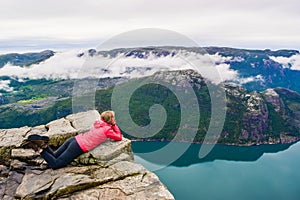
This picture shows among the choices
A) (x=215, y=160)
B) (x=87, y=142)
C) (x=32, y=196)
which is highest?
(x=87, y=142)

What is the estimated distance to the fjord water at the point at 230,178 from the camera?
129125mm

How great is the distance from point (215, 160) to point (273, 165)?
3292 cm

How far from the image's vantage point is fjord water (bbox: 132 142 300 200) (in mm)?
129125

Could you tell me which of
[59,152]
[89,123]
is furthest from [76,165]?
[89,123]

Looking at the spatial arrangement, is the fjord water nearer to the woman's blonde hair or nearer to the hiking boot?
the hiking boot

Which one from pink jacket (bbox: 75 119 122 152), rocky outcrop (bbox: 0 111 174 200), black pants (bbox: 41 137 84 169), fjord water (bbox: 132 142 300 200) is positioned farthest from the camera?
fjord water (bbox: 132 142 300 200)

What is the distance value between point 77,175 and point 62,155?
4.03 feet

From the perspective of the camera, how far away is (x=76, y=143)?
1241 cm

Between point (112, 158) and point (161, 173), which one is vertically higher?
point (112, 158)

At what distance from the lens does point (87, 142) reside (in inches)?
496

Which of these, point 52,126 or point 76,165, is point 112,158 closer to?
point 76,165

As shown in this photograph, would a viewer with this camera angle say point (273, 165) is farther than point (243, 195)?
Yes

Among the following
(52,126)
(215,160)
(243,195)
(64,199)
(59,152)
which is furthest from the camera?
(215,160)

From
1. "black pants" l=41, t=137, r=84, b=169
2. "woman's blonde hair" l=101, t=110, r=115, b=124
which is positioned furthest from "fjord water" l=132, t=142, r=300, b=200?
"black pants" l=41, t=137, r=84, b=169
